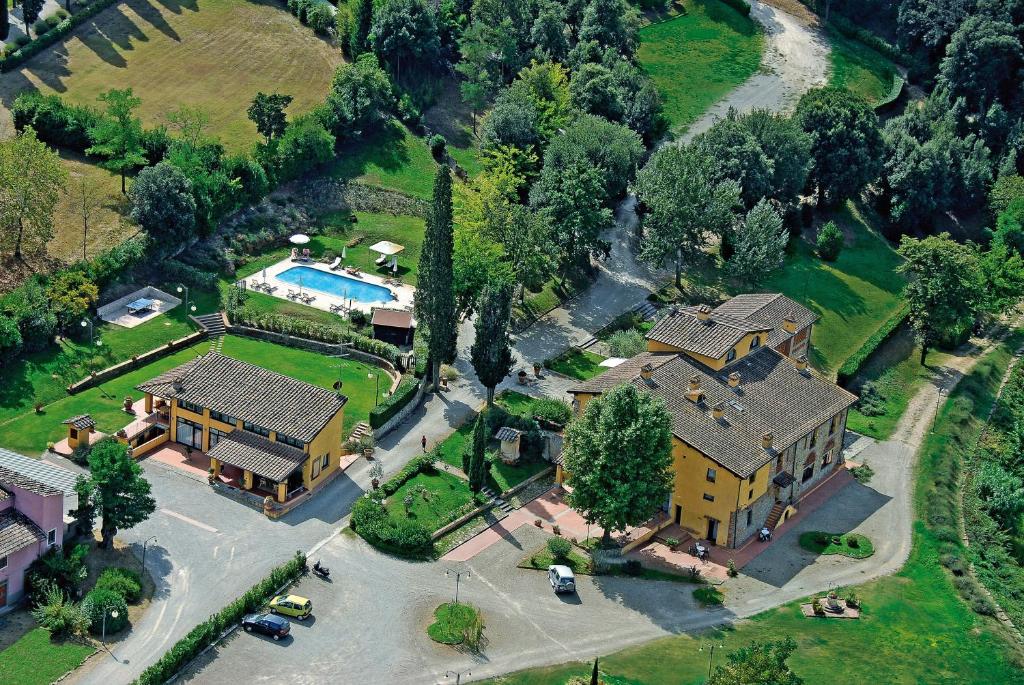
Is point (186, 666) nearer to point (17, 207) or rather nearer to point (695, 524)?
point (695, 524)

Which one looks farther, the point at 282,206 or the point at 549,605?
the point at 282,206

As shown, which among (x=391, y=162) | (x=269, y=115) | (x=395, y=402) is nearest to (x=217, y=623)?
(x=395, y=402)

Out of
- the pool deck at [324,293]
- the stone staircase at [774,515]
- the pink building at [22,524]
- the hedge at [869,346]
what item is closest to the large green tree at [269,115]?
the pool deck at [324,293]

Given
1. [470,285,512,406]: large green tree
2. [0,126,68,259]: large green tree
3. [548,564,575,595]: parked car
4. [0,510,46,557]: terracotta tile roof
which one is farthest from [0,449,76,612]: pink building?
[470,285,512,406]: large green tree

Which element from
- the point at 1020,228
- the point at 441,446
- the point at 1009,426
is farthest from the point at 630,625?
the point at 1020,228

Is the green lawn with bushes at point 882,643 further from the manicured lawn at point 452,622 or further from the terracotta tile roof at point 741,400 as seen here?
the terracotta tile roof at point 741,400

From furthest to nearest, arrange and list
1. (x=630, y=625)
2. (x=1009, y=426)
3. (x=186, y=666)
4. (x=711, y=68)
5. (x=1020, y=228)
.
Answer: (x=711, y=68)
(x=1020, y=228)
(x=1009, y=426)
(x=630, y=625)
(x=186, y=666)

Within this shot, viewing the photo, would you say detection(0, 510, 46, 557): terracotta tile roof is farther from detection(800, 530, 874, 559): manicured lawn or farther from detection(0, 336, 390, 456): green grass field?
detection(800, 530, 874, 559): manicured lawn
